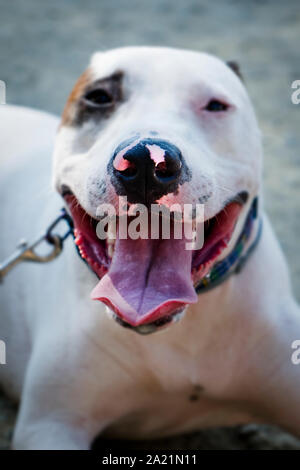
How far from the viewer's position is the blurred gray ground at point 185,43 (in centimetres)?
420

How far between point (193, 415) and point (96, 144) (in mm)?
903

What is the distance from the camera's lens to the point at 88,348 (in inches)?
83.1

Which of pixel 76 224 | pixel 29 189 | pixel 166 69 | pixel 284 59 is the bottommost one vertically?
pixel 76 224

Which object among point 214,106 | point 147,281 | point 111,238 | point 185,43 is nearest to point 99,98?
point 214,106

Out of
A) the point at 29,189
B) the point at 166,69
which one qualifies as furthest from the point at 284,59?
the point at 166,69

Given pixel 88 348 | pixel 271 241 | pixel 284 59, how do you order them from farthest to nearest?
pixel 284 59 < pixel 271 241 < pixel 88 348

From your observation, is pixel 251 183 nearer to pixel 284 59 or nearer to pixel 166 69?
pixel 166 69

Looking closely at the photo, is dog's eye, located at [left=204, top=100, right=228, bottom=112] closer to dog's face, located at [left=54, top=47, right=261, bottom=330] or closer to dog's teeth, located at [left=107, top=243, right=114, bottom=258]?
dog's face, located at [left=54, top=47, right=261, bottom=330]

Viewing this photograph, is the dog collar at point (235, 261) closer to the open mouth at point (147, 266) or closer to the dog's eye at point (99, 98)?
the open mouth at point (147, 266)

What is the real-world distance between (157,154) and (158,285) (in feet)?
1.04

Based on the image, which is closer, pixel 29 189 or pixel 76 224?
pixel 76 224

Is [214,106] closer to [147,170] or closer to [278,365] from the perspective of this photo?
[147,170]

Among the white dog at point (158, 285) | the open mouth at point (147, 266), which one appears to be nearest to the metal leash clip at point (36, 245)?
the white dog at point (158, 285)

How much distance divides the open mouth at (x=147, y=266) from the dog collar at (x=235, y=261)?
0.32 ft
